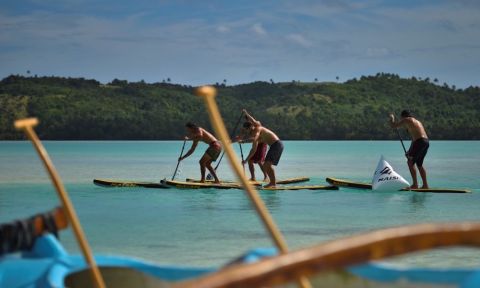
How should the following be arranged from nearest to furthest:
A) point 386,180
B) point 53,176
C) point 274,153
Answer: point 53,176 < point 274,153 < point 386,180

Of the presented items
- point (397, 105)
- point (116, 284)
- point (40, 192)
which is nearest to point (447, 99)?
point (397, 105)

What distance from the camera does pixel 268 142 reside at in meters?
17.1

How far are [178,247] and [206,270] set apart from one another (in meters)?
5.18

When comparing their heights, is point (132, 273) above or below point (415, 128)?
below

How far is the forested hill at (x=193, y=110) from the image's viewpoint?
12356 centimetres

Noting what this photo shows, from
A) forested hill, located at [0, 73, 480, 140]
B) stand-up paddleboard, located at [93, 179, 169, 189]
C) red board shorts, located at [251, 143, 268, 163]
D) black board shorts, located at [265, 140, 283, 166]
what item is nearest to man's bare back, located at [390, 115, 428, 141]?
black board shorts, located at [265, 140, 283, 166]

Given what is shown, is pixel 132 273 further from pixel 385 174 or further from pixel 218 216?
pixel 385 174

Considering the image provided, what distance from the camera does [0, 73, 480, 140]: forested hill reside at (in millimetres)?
123562

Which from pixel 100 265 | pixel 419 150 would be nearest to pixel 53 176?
pixel 100 265

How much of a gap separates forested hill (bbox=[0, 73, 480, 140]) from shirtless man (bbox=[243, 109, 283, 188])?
104526 mm

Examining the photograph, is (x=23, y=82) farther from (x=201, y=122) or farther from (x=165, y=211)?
(x=165, y=211)

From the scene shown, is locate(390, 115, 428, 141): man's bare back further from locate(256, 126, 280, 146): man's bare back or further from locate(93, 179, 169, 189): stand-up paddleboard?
locate(93, 179, 169, 189): stand-up paddleboard

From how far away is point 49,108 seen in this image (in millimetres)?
121312

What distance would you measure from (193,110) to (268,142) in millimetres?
111865
